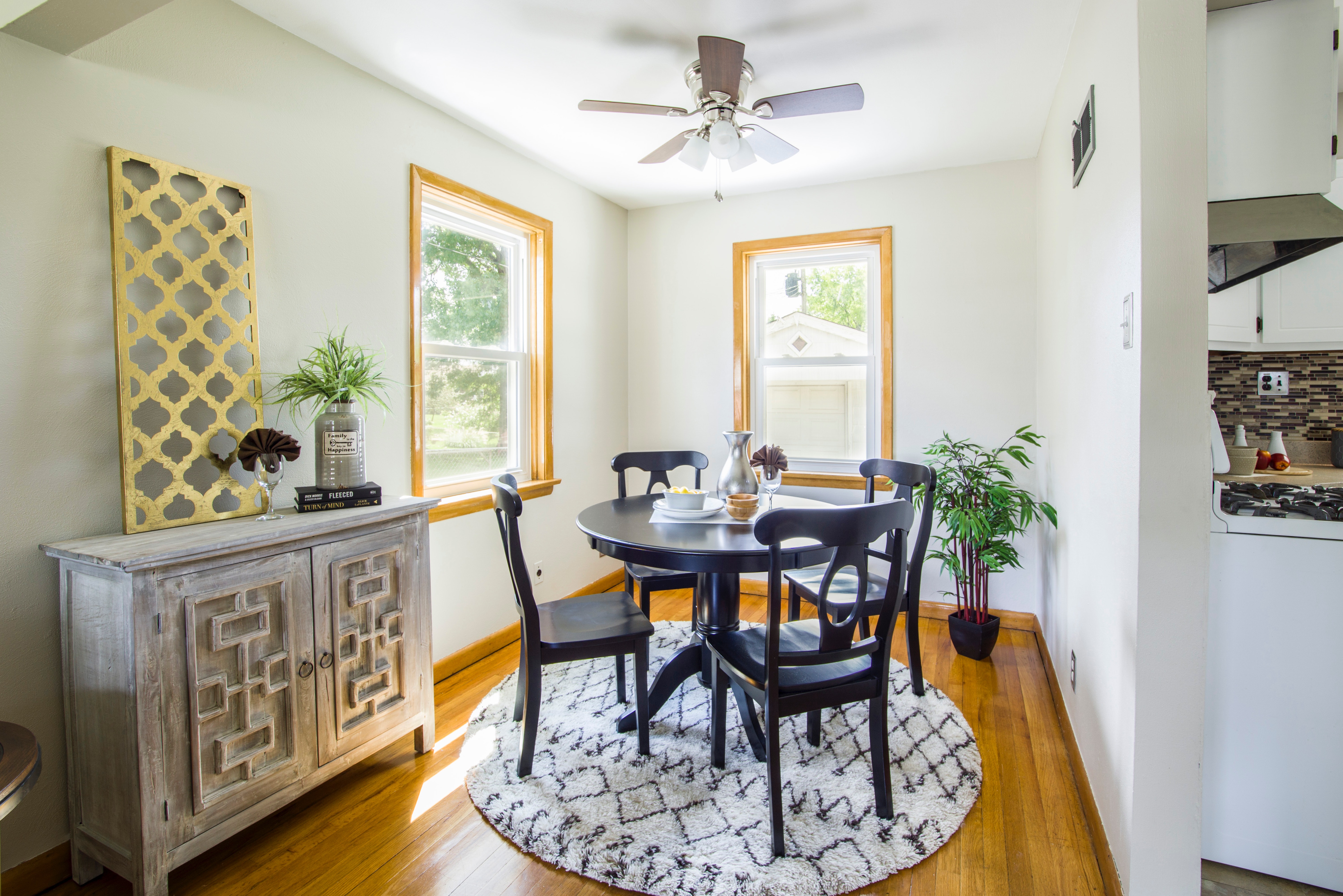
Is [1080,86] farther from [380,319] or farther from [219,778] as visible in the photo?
[219,778]

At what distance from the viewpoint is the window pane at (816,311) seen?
383 centimetres

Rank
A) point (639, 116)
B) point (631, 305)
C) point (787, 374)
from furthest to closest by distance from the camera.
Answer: point (631, 305) → point (787, 374) → point (639, 116)

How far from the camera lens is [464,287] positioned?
3.10 m

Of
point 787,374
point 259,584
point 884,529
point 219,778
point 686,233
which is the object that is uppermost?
point 686,233

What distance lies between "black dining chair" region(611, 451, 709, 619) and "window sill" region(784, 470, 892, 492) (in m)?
0.69

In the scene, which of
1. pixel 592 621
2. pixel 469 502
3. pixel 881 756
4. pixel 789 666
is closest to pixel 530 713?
pixel 592 621

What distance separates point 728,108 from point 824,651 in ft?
6.23

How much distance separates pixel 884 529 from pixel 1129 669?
2.04 ft

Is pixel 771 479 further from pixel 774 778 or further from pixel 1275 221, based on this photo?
pixel 1275 221

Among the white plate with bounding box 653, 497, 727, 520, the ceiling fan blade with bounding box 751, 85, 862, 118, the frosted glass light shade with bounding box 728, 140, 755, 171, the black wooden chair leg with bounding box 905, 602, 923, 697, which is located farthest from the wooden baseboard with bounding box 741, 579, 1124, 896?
the ceiling fan blade with bounding box 751, 85, 862, 118

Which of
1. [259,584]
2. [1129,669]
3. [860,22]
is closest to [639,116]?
[860,22]

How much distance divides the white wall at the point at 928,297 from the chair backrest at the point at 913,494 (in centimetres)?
34

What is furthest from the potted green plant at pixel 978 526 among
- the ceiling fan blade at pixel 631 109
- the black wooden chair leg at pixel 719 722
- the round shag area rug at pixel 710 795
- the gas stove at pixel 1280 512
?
the ceiling fan blade at pixel 631 109

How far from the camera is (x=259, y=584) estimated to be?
5.47 ft
